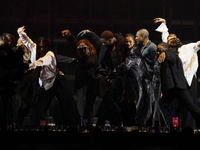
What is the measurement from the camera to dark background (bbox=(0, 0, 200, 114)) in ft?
42.9

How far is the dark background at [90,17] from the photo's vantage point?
13078mm

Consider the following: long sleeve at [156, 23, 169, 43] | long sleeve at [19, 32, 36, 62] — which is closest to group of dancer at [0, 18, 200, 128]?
long sleeve at [19, 32, 36, 62]

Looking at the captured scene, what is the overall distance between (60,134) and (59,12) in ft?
16.7

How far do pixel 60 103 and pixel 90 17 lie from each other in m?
2.27

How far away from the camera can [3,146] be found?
7.41 meters

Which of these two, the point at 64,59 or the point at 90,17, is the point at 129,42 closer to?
the point at 90,17

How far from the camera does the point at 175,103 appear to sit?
1216 cm

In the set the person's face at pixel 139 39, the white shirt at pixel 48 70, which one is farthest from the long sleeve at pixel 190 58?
the white shirt at pixel 48 70

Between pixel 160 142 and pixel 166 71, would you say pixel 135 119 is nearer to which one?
pixel 166 71

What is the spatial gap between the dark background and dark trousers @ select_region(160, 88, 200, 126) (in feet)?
4.88

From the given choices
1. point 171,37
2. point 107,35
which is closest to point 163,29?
point 171,37

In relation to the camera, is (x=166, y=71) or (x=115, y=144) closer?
(x=115, y=144)

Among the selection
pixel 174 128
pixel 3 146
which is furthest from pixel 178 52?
pixel 3 146

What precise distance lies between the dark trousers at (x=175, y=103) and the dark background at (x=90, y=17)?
4.88ft
